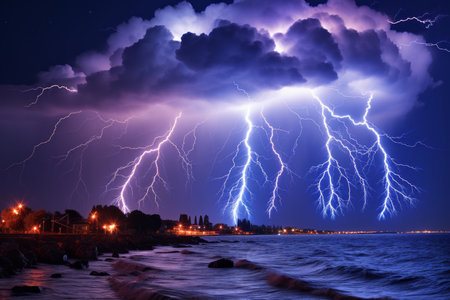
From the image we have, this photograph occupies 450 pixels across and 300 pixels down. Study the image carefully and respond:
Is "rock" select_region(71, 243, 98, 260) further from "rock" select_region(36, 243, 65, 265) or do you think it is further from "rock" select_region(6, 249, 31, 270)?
"rock" select_region(6, 249, 31, 270)

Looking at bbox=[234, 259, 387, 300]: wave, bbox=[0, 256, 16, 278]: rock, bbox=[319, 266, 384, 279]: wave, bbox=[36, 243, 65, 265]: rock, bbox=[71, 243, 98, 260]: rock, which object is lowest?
bbox=[319, 266, 384, 279]: wave

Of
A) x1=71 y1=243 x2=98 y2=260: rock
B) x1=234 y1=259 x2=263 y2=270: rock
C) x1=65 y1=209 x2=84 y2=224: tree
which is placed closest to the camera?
x1=234 y1=259 x2=263 y2=270: rock

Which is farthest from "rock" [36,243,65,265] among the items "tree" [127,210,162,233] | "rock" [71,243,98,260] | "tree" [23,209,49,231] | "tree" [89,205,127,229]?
"tree" [127,210,162,233]

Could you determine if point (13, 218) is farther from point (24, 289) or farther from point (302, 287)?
point (302, 287)

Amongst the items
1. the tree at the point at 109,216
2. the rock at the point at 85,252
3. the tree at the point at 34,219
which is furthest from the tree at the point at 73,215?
the rock at the point at 85,252

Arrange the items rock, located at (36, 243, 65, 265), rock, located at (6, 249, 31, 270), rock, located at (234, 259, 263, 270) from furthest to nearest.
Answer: rock, located at (234, 259, 263, 270)
rock, located at (36, 243, 65, 265)
rock, located at (6, 249, 31, 270)

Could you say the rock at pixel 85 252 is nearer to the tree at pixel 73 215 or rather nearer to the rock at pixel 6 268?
the rock at pixel 6 268

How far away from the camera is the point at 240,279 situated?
15789 mm

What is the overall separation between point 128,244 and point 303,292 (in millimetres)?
29454

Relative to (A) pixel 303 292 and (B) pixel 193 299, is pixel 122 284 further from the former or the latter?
(A) pixel 303 292

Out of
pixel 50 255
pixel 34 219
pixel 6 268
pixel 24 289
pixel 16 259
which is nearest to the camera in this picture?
pixel 24 289

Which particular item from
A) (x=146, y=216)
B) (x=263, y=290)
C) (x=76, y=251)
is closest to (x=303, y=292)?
(x=263, y=290)

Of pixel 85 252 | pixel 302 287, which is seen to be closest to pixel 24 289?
pixel 302 287

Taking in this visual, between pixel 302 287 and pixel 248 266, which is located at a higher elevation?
pixel 302 287
